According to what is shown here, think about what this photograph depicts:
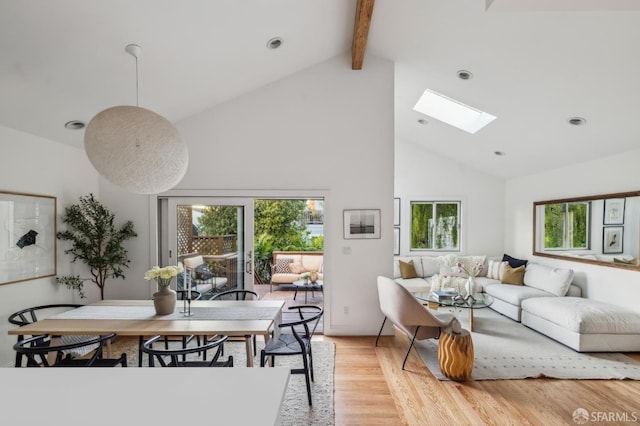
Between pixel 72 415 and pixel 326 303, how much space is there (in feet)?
11.4

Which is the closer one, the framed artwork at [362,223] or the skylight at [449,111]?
the framed artwork at [362,223]

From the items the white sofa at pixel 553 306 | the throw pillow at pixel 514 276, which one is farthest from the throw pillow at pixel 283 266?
the throw pillow at pixel 514 276

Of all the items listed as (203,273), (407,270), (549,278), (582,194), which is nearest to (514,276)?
(549,278)

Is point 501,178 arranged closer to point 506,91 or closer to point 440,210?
point 440,210

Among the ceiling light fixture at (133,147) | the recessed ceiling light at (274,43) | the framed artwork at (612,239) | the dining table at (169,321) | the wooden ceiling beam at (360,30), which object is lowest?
the dining table at (169,321)

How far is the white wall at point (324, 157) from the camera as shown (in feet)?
13.9

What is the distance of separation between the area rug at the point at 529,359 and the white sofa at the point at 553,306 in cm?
15

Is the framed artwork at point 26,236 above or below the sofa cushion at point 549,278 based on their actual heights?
above

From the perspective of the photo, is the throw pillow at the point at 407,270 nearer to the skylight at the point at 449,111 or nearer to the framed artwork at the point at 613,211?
the skylight at the point at 449,111

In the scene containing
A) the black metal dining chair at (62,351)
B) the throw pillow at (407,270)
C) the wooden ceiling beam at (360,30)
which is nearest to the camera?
the black metal dining chair at (62,351)

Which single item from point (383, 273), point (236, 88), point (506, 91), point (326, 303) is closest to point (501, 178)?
point (506, 91)

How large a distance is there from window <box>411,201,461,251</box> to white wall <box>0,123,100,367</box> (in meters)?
5.38

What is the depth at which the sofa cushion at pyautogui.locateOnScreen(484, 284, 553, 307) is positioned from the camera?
4.64 metres

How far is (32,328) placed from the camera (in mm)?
2412
